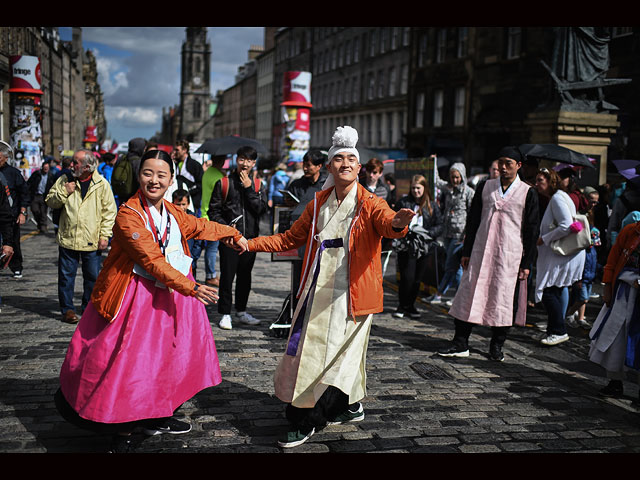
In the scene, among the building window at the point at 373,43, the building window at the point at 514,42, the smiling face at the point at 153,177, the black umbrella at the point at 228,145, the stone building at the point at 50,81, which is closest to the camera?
the smiling face at the point at 153,177

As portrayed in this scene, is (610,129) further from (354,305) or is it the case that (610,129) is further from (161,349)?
(161,349)

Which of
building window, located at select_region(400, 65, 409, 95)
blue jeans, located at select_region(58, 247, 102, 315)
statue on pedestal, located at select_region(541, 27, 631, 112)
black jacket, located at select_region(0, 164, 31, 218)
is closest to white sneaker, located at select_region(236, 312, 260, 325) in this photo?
blue jeans, located at select_region(58, 247, 102, 315)

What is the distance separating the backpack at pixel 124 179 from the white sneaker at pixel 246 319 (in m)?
2.70

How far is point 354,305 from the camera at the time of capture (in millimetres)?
4230

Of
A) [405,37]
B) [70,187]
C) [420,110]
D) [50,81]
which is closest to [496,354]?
[70,187]

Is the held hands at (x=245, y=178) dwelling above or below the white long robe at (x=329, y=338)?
above

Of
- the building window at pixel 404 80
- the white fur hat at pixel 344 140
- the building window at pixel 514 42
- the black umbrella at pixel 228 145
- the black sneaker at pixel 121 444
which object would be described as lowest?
the black sneaker at pixel 121 444

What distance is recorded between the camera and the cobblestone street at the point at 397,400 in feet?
14.2

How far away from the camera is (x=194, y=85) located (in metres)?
139

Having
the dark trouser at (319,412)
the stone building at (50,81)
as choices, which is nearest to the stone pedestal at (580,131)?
the dark trouser at (319,412)

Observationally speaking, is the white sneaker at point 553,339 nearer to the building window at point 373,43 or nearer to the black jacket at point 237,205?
the black jacket at point 237,205

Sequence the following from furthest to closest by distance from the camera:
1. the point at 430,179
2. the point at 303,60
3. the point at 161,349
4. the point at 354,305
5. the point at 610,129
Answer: the point at 303,60
the point at 610,129
the point at 430,179
the point at 354,305
the point at 161,349

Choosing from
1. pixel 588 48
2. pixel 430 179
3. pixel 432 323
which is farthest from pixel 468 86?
pixel 432 323
